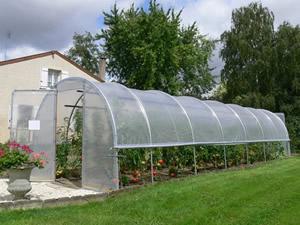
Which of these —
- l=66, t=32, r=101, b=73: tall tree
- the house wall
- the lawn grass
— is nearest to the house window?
the house wall

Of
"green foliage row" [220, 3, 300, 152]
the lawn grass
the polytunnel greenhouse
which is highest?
"green foliage row" [220, 3, 300, 152]

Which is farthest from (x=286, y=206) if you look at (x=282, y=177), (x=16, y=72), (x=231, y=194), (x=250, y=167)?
(x=16, y=72)

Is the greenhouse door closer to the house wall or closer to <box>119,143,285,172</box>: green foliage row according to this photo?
<box>119,143,285,172</box>: green foliage row

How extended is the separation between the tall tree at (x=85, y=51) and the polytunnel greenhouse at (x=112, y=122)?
89.9 feet

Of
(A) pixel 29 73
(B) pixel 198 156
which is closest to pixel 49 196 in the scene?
(B) pixel 198 156

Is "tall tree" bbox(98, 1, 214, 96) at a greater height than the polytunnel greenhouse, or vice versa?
"tall tree" bbox(98, 1, 214, 96)

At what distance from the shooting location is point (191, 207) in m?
7.26

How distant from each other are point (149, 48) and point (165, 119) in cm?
1297

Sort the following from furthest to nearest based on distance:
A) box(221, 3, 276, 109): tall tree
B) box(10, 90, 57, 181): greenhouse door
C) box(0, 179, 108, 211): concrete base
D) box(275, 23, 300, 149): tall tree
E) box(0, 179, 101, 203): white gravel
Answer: box(221, 3, 276, 109): tall tree, box(275, 23, 300, 149): tall tree, box(10, 90, 57, 181): greenhouse door, box(0, 179, 101, 203): white gravel, box(0, 179, 108, 211): concrete base

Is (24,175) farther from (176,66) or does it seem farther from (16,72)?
(176,66)

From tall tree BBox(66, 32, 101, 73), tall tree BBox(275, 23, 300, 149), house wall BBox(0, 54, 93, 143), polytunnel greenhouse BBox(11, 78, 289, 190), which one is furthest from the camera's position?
tall tree BBox(66, 32, 101, 73)

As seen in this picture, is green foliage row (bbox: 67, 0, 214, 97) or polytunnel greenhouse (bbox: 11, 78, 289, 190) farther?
green foliage row (bbox: 67, 0, 214, 97)

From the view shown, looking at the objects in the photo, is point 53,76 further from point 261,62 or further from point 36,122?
point 261,62

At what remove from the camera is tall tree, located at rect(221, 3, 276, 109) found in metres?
28.0
